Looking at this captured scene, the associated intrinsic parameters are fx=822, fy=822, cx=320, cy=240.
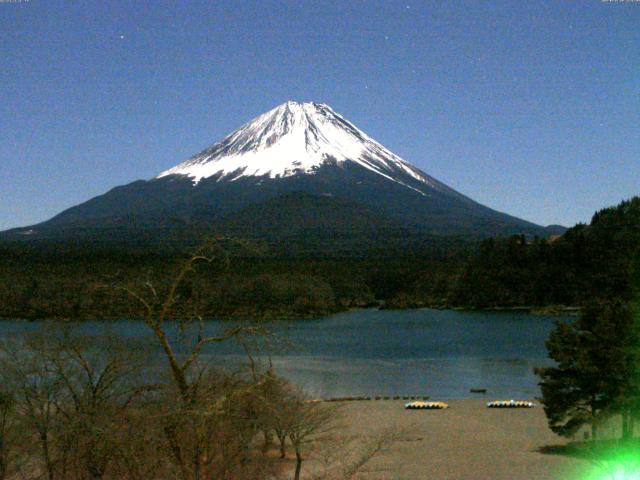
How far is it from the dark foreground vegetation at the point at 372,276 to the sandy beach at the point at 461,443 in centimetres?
3621

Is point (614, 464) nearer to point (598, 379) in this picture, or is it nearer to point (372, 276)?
point (598, 379)

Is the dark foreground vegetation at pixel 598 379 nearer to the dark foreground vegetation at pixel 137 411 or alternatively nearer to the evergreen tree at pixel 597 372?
the evergreen tree at pixel 597 372

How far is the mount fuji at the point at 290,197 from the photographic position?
10262 cm

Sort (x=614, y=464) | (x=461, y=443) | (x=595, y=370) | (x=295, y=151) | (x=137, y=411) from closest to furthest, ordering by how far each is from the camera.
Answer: (x=137, y=411)
(x=614, y=464)
(x=595, y=370)
(x=461, y=443)
(x=295, y=151)

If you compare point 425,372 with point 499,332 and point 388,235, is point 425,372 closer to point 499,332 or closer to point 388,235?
point 499,332

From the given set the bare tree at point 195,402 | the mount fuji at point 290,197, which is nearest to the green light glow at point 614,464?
the bare tree at point 195,402

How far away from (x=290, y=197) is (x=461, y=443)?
96.1 m

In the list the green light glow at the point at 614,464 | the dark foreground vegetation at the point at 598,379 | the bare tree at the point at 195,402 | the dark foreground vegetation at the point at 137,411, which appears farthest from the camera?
the dark foreground vegetation at the point at 598,379

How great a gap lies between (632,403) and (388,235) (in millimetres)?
86946

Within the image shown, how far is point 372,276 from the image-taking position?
77.9m

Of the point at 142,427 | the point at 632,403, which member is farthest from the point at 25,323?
the point at 142,427

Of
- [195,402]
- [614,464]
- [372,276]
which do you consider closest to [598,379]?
[614,464]

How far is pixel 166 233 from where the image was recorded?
92.7 m

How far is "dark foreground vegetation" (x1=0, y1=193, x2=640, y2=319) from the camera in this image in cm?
6109
